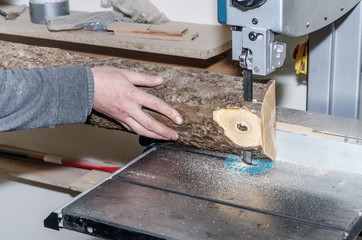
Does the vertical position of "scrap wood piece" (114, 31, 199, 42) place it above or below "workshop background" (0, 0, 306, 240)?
above

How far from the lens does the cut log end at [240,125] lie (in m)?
1.39

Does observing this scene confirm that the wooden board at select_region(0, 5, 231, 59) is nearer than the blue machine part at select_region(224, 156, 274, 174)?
No

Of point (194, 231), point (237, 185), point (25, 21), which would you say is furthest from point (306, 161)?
point (25, 21)

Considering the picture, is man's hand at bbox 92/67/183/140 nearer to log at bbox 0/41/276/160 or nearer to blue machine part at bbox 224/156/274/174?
log at bbox 0/41/276/160

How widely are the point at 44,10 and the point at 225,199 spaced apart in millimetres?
1300

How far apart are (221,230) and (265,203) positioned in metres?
0.15

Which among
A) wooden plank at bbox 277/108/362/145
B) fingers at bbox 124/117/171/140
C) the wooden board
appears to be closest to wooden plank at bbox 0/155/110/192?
the wooden board

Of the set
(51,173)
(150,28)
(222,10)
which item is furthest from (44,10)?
(222,10)

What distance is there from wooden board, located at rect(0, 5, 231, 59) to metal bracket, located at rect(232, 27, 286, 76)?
0.63 meters

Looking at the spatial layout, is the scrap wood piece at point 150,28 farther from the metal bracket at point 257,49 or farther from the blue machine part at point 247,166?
the metal bracket at point 257,49

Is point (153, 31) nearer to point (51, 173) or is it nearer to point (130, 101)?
point (130, 101)

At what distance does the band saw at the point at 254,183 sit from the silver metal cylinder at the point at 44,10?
0.95 m

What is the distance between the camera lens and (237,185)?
1.35 m

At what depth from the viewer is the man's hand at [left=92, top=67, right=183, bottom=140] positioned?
4.83 ft
